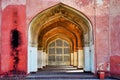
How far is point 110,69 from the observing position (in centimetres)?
1337

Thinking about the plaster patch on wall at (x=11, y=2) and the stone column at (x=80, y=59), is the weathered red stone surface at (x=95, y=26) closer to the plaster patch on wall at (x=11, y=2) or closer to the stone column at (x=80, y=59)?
the plaster patch on wall at (x=11, y=2)

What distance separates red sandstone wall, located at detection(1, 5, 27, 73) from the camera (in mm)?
13383

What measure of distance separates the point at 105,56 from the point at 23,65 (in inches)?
152

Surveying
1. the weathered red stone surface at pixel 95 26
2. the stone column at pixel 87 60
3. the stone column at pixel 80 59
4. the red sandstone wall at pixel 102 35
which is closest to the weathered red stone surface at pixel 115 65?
the weathered red stone surface at pixel 95 26

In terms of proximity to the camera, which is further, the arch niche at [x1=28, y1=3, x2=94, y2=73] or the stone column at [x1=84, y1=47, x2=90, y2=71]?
the stone column at [x1=84, y1=47, x2=90, y2=71]

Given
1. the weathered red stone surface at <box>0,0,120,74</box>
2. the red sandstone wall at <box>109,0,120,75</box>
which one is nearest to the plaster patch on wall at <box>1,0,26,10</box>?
the weathered red stone surface at <box>0,0,120,74</box>

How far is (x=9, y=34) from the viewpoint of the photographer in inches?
533

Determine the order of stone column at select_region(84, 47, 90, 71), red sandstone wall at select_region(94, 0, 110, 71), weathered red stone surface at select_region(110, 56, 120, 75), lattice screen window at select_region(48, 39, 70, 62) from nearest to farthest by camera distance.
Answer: weathered red stone surface at select_region(110, 56, 120, 75) → red sandstone wall at select_region(94, 0, 110, 71) → stone column at select_region(84, 47, 90, 71) → lattice screen window at select_region(48, 39, 70, 62)

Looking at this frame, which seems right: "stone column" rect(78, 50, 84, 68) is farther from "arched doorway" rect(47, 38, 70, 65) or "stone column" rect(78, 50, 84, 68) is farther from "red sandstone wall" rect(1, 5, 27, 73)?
"arched doorway" rect(47, 38, 70, 65)

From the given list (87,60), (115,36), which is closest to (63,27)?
(87,60)

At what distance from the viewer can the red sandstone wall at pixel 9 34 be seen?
43.9 feet

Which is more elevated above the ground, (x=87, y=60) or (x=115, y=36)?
(x=115, y=36)

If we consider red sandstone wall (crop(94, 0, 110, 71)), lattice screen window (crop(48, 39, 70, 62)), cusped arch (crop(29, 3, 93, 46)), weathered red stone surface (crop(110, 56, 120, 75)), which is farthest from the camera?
lattice screen window (crop(48, 39, 70, 62))

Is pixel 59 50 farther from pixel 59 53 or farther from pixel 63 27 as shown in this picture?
pixel 63 27
